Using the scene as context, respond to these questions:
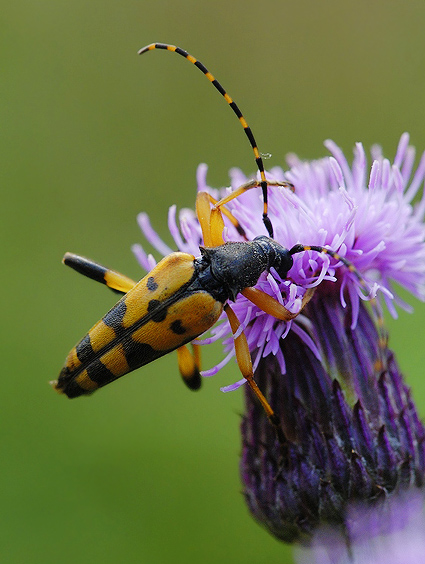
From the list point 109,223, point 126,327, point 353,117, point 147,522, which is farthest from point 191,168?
point 126,327

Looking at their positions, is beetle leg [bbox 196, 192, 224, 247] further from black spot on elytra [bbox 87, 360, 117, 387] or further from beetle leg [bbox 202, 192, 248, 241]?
black spot on elytra [bbox 87, 360, 117, 387]

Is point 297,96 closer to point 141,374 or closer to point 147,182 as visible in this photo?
point 147,182

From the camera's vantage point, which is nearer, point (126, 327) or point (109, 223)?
point (126, 327)

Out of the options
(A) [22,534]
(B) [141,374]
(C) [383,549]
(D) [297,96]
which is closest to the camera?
(C) [383,549]

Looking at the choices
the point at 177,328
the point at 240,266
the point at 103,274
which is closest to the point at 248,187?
the point at 240,266

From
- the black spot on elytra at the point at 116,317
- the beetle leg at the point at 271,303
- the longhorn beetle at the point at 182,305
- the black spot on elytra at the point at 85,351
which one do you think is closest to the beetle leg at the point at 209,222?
the longhorn beetle at the point at 182,305

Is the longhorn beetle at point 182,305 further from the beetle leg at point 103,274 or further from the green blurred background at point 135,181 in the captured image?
the green blurred background at point 135,181
